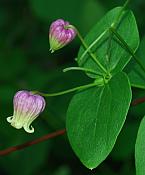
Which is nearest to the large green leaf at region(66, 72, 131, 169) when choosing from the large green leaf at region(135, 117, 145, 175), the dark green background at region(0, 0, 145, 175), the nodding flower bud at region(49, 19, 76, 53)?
the large green leaf at region(135, 117, 145, 175)

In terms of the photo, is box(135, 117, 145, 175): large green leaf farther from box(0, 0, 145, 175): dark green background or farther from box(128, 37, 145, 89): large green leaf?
box(0, 0, 145, 175): dark green background

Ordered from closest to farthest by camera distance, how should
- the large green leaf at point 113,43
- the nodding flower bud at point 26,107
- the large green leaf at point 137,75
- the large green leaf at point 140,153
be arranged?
the large green leaf at point 140,153, the nodding flower bud at point 26,107, the large green leaf at point 113,43, the large green leaf at point 137,75

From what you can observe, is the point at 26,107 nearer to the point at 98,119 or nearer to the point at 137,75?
the point at 98,119

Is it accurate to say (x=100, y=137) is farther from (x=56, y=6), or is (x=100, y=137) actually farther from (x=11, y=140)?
(x=56, y=6)

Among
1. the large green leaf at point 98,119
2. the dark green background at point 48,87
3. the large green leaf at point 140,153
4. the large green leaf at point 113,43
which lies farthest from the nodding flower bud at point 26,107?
the dark green background at point 48,87

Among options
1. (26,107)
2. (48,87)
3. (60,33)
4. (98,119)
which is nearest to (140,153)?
(98,119)

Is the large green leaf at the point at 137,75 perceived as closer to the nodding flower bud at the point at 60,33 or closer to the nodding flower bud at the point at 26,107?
the nodding flower bud at the point at 60,33
